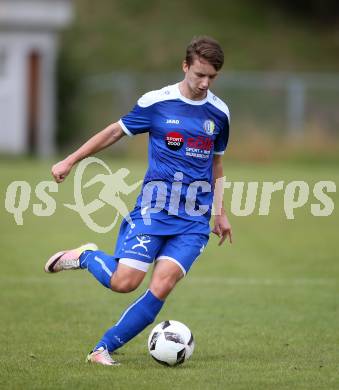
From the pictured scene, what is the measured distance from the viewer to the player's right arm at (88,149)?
6.99 metres

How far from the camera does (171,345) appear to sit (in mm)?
7027

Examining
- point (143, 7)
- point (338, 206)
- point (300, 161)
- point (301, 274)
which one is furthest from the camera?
point (143, 7)

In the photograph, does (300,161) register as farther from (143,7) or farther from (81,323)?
(81,323)

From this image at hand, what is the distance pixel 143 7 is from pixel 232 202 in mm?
24121

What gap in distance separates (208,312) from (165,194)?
2689 mm

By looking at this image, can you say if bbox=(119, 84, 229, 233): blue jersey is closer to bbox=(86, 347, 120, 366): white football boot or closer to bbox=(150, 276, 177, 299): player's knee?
bbox=(150, 276, 177, 299): player's knee

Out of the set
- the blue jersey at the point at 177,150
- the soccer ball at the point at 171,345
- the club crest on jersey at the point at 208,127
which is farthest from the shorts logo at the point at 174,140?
the soccer ball at the point at 171,345

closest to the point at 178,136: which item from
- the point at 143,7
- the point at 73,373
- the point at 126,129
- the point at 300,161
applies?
the point at 126,129

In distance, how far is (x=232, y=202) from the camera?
19.2m

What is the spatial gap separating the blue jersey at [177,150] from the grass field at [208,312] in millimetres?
1051

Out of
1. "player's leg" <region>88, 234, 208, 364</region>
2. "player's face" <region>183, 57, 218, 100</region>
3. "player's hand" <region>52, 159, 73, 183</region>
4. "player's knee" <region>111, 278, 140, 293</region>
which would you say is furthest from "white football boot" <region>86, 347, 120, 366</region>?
"player's face" <region>183, 57, 218, 100</region>

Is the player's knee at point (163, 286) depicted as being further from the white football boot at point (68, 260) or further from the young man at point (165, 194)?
the white football boot at point (68, 260)

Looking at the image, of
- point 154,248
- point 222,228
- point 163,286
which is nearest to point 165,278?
point 163,286

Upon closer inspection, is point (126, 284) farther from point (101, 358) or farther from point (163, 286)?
point (101, 358)
